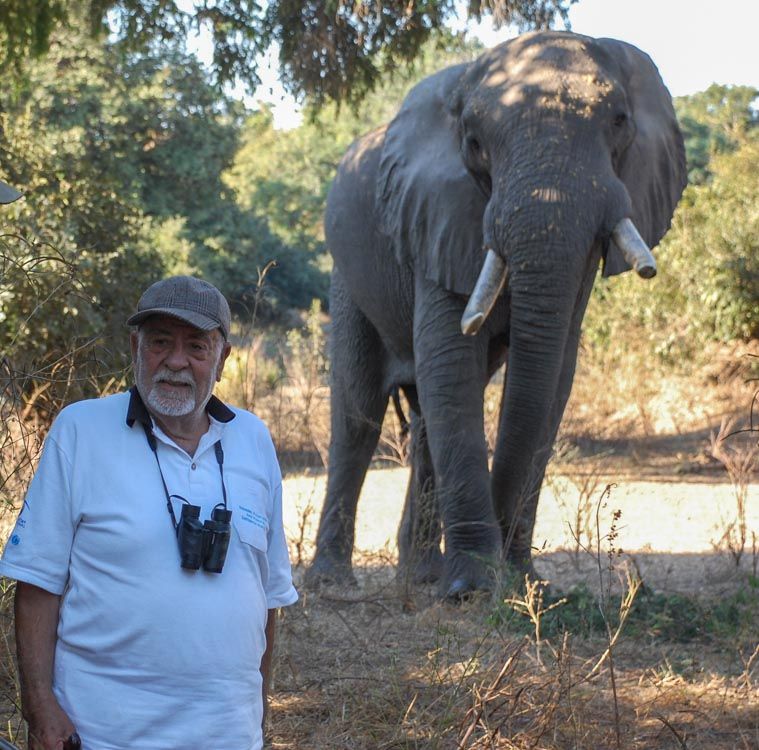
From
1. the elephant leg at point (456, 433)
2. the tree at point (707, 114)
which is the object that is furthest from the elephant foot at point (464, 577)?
Answer: the tree at point (707, 114)

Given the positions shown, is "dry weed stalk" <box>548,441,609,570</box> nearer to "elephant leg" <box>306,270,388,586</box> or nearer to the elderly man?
"elephant leg" <box>306,270,388,586</box>

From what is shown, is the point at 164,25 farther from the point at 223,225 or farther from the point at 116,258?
the point at 223,225

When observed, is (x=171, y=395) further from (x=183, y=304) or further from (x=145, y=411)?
(x=183, y=304)

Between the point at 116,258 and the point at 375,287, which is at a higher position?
the point at 116,258

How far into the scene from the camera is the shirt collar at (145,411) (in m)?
3.13

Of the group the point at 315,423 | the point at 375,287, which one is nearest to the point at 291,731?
the point at 375,287

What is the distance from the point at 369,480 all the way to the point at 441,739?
11735 millimetres

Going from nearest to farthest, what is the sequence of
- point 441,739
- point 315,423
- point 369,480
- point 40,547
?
1. point 40,547
2. point 441,739
3. point 315,423
4. point 369,480

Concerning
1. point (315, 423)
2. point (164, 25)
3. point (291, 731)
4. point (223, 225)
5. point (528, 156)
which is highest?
point (223, 225)

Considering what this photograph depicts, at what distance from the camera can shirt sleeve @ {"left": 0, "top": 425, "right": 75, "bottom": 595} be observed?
2986 millimetres

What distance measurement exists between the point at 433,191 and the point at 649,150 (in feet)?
4.21

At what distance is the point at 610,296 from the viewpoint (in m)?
20.1

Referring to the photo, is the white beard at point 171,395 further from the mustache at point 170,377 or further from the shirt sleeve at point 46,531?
the shirt sleeve at point 46,531

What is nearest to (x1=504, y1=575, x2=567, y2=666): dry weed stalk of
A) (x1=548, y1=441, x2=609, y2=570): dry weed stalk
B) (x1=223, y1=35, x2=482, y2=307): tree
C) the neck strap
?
(x1=548, y1=441, x2=609, y2=570): dry weed stalk
